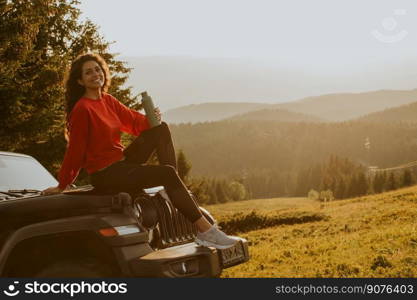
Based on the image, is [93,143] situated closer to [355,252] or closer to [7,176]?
[7,176]

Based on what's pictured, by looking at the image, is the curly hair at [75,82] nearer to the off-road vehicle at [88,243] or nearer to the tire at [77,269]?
the off-road vehicle at [88,243]

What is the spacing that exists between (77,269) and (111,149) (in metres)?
1.16

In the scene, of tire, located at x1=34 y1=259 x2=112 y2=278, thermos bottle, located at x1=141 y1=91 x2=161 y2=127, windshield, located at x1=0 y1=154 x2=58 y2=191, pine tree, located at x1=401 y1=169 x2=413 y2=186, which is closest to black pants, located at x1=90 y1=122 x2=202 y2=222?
thermos bottle, located at x1=141 y1=91 x2=161 y2=127

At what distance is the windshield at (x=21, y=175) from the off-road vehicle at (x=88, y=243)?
55.9 inches

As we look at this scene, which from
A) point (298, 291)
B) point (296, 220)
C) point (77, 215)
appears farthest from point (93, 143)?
point (296, 220)

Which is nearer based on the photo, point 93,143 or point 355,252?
point 93,143

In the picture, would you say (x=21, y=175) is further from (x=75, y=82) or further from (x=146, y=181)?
(x=146, y=181)

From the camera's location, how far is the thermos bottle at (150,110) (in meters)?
5.04

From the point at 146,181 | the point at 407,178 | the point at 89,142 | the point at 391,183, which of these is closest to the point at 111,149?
the point at 89,142

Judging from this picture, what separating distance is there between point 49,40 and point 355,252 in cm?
1581

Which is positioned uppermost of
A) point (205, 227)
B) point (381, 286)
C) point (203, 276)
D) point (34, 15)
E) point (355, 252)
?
point (34, 15)

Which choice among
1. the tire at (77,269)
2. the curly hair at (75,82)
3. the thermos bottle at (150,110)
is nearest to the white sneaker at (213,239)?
the tire at (77,269)

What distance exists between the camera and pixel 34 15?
15977mm

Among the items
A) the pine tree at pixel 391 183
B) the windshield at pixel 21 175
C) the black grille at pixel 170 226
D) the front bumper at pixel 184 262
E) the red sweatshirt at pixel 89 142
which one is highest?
the red sweatshirt at pixel 89 142
